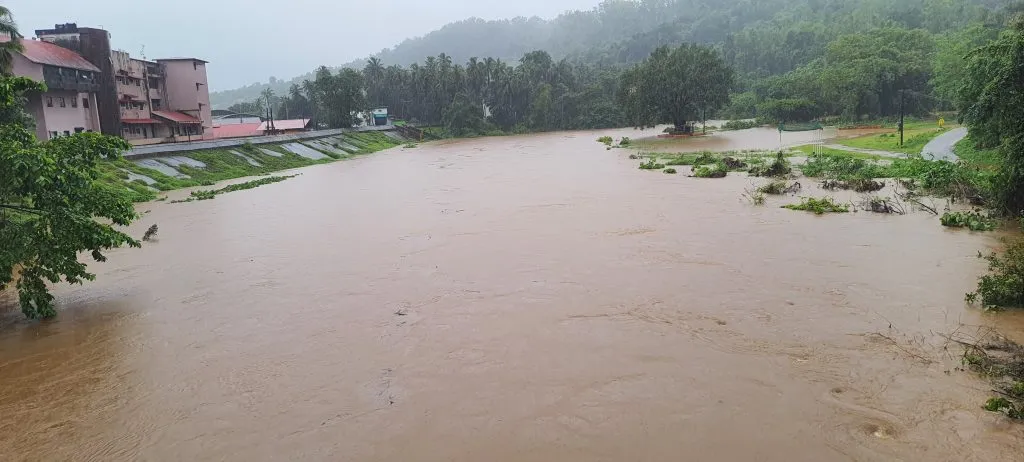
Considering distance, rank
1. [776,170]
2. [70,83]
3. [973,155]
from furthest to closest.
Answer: [70,83]
[776,170]
[973,155]

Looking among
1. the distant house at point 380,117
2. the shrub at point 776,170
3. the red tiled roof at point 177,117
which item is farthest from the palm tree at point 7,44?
the distant house at point 380,117

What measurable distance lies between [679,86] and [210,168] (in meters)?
38.7

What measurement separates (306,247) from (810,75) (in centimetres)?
6671

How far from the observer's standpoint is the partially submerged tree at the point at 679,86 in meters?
55.4

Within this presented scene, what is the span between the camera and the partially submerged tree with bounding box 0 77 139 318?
10.1 metres

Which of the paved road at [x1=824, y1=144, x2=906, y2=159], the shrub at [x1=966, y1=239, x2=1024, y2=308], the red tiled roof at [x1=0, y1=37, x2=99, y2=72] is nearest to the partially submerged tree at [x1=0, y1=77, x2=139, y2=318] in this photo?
the shrub at [x1=966, y1=239, x2=1024, y2=308]

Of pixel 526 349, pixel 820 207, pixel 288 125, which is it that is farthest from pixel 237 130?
pixel 526 349

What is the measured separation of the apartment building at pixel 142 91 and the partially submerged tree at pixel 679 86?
130ft

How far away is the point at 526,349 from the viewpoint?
903 centimetres

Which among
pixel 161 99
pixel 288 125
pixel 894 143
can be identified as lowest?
pixel 894 143

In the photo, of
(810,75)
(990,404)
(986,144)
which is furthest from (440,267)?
(810,75)

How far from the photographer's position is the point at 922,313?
960cm

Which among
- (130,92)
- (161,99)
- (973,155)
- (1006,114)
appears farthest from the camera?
(161,99)

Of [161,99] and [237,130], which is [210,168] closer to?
[161,99]
